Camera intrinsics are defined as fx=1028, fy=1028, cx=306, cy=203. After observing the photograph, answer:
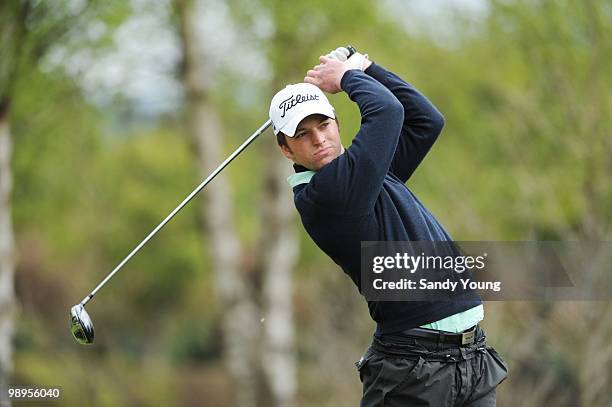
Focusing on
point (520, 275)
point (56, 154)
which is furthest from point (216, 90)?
Result: point (520, 275)

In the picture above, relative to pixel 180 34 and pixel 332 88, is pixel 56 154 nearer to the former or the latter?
pixel 180 34

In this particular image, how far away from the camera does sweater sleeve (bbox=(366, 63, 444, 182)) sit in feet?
13.9

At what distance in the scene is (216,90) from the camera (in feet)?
64.6

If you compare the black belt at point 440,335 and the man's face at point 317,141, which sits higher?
the man's face at point 317,141

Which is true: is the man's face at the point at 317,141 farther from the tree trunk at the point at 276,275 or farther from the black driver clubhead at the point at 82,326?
the tree trunk at the point at 276,275

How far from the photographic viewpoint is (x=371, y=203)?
12.2ft

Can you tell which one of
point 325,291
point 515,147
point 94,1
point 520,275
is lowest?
point 520,275

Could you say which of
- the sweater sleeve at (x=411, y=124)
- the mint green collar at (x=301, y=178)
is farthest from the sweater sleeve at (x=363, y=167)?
the sweater sleeve at (x=411, y=124)

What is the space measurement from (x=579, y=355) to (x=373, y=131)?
21.9ft

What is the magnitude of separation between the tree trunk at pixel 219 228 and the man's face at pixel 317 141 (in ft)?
38.9

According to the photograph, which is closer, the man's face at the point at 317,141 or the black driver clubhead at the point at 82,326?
the man's face at the point at 317,141

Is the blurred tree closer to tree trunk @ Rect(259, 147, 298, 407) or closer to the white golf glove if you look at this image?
tree trunk @ Rect(259, 147, 298, 407)

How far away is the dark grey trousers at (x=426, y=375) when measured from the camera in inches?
151

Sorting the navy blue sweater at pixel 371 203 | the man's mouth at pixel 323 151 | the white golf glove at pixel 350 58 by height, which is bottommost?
the navy blue sweater at pixel 371 203
